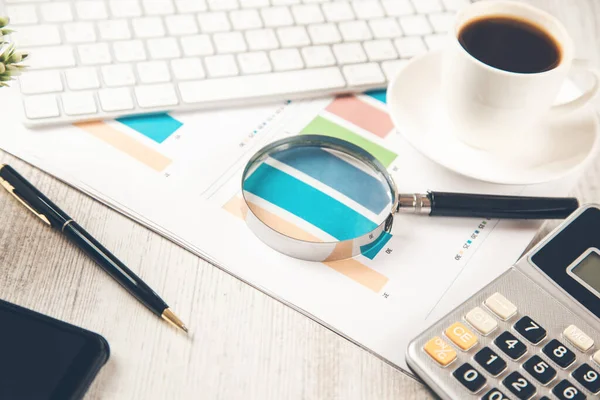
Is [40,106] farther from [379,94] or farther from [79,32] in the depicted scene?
[379,94]

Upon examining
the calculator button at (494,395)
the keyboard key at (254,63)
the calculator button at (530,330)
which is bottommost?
the calculator button at (494,395)

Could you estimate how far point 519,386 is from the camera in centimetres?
41

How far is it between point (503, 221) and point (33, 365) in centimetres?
39

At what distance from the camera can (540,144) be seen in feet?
1.93

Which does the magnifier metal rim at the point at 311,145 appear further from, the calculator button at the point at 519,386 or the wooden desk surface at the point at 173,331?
the calculator button at the point at 519,386

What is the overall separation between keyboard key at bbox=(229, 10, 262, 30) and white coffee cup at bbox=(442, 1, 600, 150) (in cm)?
20

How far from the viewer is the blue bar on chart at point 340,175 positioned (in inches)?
21.5

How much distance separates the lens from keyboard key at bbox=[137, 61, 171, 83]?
23.2 inches

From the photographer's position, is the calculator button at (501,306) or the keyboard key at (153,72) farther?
the keyboard key at (153,72)

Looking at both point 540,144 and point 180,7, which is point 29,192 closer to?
point 180,7

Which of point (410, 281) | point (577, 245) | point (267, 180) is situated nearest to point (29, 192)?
point (267, 180)

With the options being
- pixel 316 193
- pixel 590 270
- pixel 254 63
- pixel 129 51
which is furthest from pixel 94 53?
pixel 590 270

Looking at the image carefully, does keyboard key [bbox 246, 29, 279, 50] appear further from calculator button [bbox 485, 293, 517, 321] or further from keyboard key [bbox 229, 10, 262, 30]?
calculator button [bbox 485, 293, 517, 321]

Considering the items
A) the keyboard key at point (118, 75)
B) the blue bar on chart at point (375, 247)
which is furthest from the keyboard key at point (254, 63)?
the blue bar on chart at point (375, 247)
